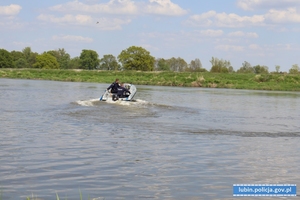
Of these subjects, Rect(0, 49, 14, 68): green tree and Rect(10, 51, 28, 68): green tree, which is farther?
Rect(10, 51, 28, 68): green tree

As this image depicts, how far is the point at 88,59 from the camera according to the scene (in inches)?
5699

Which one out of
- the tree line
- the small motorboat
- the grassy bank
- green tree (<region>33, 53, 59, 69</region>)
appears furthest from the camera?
green tree (<region>33, 53, 59, 69</region>)

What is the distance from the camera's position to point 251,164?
12.1 metres

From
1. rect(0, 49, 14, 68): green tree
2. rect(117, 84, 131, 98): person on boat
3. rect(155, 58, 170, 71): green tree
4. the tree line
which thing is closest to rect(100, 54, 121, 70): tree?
the tree line

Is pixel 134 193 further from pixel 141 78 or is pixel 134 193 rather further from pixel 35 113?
pixel 141 78

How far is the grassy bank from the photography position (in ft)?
234

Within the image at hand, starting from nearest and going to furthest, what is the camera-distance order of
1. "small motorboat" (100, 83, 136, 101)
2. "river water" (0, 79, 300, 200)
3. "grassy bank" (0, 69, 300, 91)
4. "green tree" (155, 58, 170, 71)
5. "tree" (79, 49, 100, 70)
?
"river water" (0, 79, 300, 200), "small motorboat" (100, 83, 136, 101), "grassy bank" (0, 69, 300, 91), "tree" (79, 49, 100, 70), "green tree" (155, 58, 170, 71)

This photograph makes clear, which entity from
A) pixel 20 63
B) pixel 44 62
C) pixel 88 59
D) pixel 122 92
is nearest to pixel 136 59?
pixel 88 59

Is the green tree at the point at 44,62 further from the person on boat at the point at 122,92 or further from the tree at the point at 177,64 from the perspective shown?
the person on boat at the point at 122,92

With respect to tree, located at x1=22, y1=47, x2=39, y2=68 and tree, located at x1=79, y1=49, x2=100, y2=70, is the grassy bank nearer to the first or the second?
tree, located at x1=79, y1=49, x2=100, y2=70

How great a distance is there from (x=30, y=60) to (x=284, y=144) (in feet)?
510

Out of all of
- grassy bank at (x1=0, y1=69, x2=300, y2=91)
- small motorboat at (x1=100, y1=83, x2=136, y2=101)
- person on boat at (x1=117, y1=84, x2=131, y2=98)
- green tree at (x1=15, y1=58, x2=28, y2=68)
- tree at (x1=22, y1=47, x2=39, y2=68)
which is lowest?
small motorboat at (x1=100, y1=83, x2=136, y2=101)

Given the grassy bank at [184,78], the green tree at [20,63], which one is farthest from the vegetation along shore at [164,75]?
the green tree at [20,63]

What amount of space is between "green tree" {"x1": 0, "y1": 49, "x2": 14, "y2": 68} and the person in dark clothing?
373ft
